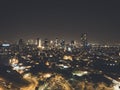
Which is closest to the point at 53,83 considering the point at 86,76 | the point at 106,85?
the point at 106,85

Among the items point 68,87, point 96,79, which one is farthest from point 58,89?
point 96,79

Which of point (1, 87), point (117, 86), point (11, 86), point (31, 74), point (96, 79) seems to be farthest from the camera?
point (31, 74)

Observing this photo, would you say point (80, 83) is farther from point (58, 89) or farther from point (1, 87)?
point (1, 87)

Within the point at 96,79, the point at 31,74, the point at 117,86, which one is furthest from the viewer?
the point at 31,74

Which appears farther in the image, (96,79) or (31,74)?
(31,74)

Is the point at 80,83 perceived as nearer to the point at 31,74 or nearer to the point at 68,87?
the point at 68,87

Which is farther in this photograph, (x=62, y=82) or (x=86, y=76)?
(x=86, y=76)

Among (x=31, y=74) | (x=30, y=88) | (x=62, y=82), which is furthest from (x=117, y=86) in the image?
(x=31, y=74)

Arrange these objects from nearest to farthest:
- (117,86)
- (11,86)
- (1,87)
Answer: (1,87), (11,86), (117,86)

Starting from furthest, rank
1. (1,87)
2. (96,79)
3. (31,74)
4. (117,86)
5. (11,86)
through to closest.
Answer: (31,74), (96,79), (117,86), (11,86), (1,87)
